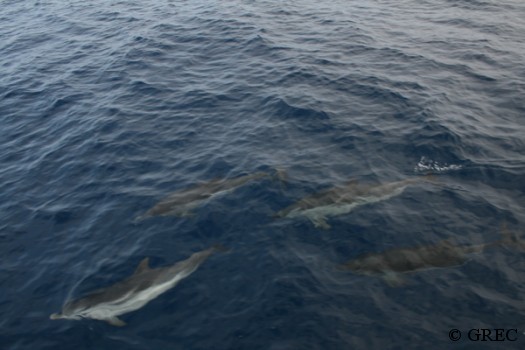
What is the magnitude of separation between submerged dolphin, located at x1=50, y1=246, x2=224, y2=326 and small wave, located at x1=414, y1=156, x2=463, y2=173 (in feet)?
28.6

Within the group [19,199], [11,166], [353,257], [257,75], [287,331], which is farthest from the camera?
[257,75]

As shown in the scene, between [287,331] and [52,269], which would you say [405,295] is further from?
[52,269]

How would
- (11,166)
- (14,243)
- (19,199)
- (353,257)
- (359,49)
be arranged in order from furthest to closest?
1. (359,49)
2. (11,166)
3. (19,199)
4. (14,243)
5. (353,257)

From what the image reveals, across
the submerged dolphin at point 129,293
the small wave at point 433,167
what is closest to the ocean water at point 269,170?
the small wave at point 433,167

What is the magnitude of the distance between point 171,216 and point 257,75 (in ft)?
38.9

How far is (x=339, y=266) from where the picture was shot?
1316 centimetres

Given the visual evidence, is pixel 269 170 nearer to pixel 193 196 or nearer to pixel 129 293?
pixel 193 196

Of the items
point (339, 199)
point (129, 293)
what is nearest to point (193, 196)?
point (129, 293)

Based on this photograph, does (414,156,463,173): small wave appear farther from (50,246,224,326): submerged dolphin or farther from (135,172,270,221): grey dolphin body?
(50,246,224,326): submerged dolphin

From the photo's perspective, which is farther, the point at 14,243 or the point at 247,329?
the point at 14,243

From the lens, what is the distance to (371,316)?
38.2 feet

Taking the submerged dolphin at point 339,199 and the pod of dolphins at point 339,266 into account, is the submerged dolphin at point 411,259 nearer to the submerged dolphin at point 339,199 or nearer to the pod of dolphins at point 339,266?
the pod of dolphins at point 339,266

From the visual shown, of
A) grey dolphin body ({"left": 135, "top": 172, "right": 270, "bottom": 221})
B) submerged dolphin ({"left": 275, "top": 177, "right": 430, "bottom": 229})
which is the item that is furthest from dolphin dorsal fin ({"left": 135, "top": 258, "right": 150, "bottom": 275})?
submerged dolphin ({"left": 275, "top": 177, "right": 430, "bottom": 229})

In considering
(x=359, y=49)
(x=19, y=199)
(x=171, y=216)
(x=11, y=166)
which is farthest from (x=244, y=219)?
(x=359, y=49)
